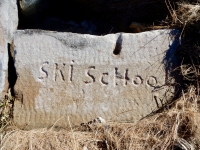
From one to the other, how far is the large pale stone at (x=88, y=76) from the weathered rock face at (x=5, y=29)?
11 centimetres

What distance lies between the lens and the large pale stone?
Answer: 295 cm

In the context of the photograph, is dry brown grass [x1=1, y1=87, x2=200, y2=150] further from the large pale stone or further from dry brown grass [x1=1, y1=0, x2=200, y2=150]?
the large pale stone

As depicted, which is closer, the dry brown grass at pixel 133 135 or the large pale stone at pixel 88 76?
the dry brown grass at pixel 133 135

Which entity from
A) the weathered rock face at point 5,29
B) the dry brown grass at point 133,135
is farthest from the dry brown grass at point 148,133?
the weathered rock face at point 5,29

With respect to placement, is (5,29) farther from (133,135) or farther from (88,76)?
(133,135)

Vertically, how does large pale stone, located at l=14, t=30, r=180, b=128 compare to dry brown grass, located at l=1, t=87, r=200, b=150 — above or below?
above

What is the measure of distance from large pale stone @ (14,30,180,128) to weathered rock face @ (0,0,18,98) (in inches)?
4.2

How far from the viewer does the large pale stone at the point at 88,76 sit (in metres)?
2.95

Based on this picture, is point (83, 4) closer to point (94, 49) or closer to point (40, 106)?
point (94, 49)

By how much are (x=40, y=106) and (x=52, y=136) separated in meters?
0.31

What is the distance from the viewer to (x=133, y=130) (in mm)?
2764

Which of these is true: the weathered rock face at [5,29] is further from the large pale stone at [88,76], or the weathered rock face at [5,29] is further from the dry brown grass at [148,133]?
the dry brown grass at [148,133]

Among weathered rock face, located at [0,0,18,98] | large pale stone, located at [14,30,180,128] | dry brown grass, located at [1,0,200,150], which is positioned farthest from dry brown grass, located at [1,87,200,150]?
weathered rock face, located at [0,0,18,98]

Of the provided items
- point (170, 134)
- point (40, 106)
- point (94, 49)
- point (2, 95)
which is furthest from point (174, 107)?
point (2, 95)
